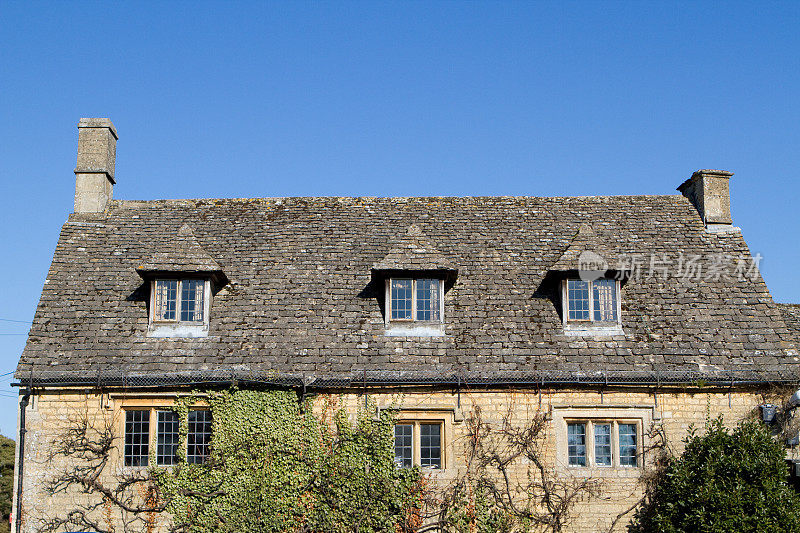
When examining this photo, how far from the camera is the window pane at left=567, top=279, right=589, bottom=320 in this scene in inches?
698

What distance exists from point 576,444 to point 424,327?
13.8 feet

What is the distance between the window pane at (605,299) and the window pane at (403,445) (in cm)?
508

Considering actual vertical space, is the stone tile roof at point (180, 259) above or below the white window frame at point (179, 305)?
above

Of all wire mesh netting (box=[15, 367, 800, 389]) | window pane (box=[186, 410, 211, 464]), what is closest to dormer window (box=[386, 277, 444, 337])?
wire mesh netting (box=[15, 367, 800, 389])

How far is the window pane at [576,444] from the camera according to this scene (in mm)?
16469

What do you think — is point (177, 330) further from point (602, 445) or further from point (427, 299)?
point (602, 445)

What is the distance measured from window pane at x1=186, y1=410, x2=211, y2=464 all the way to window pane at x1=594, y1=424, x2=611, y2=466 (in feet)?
27.1

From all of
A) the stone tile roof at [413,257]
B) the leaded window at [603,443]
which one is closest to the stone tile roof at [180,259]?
the stone tile roof at [413,257]

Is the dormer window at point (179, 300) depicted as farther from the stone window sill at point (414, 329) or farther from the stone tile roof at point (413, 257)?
the stone window sill at point (414, 329)

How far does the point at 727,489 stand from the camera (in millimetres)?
14523

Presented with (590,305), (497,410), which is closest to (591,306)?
(590,305)

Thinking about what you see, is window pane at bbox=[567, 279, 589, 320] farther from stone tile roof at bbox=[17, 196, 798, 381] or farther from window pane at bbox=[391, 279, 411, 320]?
window pane at bbox=[391, 279, 411, 320]

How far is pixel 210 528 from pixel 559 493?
7.25 m

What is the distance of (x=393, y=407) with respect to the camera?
1639 centimetres
